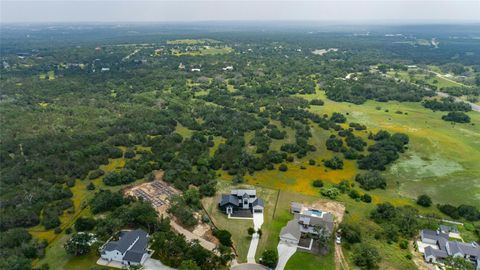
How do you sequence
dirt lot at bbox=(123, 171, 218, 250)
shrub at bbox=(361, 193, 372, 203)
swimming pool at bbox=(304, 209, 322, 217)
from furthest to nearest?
1. shrub at bbox=(361, 193, 372, 203)
2. swimming pool at bbox=(304, 209, 322, 217)
3. dirt lot at bbox=(123, 171, 218, 250)

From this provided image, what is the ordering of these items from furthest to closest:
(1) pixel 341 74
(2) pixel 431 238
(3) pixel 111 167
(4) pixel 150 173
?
(1) pixel 341 74 → (3) pixel 111 167 → (4) pixel 150 173 → (2) pixel 431 238

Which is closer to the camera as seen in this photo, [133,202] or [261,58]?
[133,202]

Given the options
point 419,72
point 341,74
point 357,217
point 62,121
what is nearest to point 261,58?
point 341,74

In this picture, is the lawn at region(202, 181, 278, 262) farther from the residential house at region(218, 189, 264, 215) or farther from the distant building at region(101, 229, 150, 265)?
the distant building at region(101, 229, 150, 265)

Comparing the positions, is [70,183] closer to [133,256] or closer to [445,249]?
[133,256]

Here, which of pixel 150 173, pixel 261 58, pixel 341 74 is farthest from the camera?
pixel 261 58

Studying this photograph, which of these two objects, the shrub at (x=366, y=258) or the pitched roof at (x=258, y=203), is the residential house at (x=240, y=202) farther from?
the shrub at (x=366, y=258)

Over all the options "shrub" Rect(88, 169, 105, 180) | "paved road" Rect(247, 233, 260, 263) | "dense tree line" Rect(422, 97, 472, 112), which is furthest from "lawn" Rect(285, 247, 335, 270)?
"dense tree line" Rect(422, 97, 472, 112)

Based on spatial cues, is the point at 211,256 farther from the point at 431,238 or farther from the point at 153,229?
the point at 431,238
